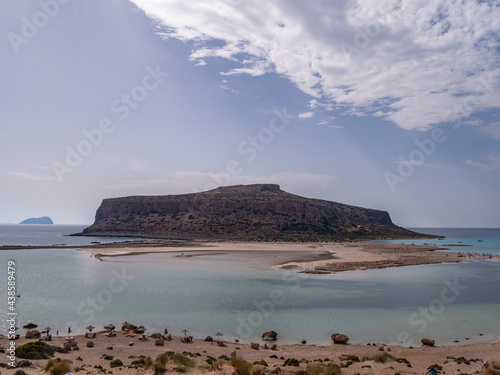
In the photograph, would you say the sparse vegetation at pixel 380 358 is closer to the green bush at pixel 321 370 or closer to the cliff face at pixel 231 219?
the green bush at pixel 321 370

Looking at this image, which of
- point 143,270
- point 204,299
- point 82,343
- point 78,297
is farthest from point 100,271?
point 82,343

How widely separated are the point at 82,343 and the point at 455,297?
24646 mm

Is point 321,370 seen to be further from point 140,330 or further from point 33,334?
point 33,334

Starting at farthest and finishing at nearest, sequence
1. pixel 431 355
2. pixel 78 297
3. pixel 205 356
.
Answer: pixel 78 297
pixel 431 355
pixel 205 356

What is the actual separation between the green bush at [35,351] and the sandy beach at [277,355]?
390 mm

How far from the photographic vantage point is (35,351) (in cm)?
1269

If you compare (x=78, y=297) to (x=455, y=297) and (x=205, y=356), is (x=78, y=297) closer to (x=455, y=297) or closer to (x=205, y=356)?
(x=205, y=356)

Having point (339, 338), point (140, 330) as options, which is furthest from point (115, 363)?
point (339, 338)

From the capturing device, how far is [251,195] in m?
124

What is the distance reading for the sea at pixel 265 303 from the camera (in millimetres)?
18094

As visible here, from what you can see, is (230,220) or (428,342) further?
(230,220)

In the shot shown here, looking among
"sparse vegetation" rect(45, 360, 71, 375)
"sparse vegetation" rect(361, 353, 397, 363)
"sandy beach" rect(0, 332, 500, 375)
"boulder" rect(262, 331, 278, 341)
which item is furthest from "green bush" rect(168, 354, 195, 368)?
"sparse vegetation" rect(361, 353, 397, 363)

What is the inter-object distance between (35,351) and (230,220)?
307 feet

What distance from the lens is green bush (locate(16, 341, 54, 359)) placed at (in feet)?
40.8
